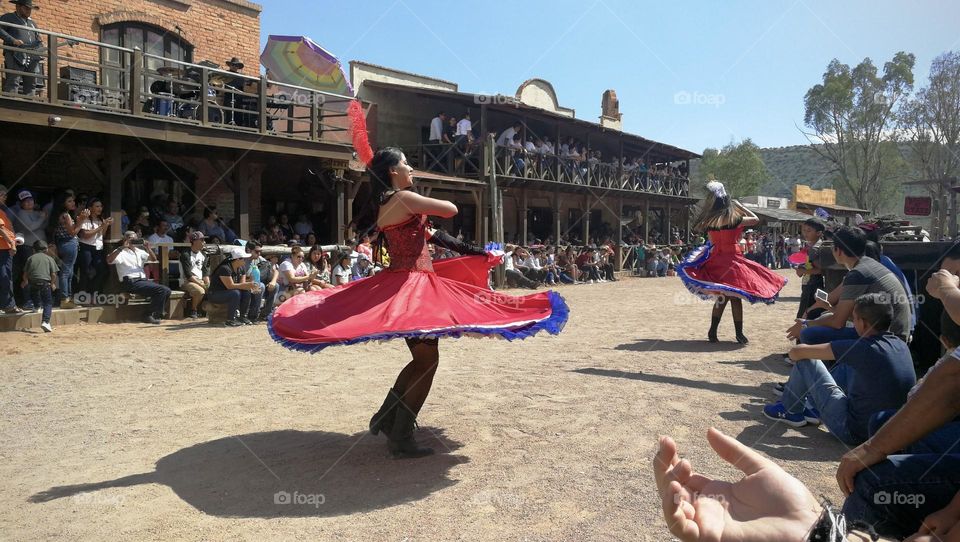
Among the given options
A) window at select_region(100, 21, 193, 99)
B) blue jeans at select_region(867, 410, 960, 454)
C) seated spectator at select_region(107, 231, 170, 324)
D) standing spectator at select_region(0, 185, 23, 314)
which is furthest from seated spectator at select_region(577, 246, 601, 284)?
blue jeans at select_region(867, 410, 960, 454)

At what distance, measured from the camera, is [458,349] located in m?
8.46

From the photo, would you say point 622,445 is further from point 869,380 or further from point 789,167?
point 789,167

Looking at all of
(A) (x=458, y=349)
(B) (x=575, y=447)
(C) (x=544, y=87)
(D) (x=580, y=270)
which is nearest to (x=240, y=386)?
(A) (x=458, y=349)

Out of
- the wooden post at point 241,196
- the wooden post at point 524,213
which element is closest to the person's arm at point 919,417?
the wooden post at point 241,196

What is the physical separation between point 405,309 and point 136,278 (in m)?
8.53

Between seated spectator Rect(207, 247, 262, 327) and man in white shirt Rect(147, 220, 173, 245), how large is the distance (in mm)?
1483

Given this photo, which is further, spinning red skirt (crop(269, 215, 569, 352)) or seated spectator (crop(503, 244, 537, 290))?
seated spectator (crop(503, 244, 537, 290))

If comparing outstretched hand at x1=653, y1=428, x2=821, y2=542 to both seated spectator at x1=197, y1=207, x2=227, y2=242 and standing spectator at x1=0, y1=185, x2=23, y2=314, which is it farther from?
seated spectator at x1=197, y1=207, x2=227, y2=242

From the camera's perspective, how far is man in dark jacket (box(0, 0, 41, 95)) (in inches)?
416

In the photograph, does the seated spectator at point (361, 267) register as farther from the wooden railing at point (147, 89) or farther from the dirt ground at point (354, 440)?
the dirt ground at point (354, 440)
